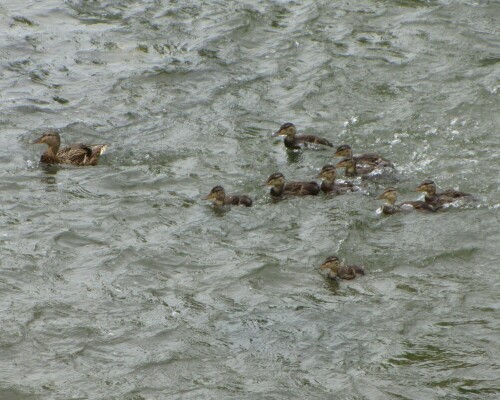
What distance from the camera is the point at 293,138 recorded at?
11633 millimetres

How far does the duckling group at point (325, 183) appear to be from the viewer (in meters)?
10.3

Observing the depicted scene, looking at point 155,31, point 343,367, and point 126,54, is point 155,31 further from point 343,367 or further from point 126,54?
point 343,367

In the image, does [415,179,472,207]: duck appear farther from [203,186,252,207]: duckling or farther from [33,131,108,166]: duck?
[33,131,108,166]: duck

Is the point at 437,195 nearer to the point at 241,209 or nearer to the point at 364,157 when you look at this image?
the point at 364,157

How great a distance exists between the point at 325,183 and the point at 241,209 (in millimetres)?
972

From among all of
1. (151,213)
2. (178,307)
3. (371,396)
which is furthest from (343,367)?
(151,213)

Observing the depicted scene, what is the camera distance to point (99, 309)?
28.9 feet

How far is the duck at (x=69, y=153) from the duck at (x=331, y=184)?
251cm

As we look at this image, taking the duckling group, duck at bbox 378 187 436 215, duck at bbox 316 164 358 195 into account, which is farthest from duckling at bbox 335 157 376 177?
duck at bbox 378 187 436 215

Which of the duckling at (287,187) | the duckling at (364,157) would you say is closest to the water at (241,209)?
the duckling at (287,187)

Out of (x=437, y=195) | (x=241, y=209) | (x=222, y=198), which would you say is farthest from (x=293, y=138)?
(x=437, y=195)

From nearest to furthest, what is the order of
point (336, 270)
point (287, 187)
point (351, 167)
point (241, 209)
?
1. point (336, 270)
2. point (241, 209)
3. point (287, 187)
4. point (351, 167)

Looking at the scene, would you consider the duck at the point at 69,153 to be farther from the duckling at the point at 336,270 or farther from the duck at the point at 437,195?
the duck at the point at 437,195

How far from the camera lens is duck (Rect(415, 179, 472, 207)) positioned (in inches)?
406
